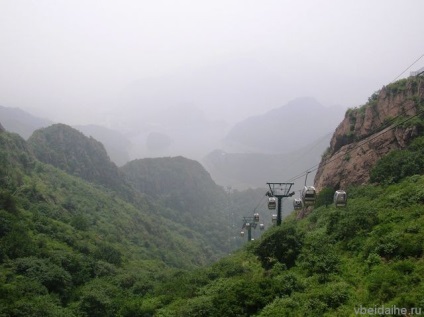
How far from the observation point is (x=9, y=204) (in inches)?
2030

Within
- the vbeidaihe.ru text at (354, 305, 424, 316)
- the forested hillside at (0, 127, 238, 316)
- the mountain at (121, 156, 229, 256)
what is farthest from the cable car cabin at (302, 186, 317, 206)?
the mountain at (121, 156, 229, 256)

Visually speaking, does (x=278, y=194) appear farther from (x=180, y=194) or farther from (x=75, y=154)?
(x=180, y=194)

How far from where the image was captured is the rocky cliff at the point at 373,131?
41656 millimetres

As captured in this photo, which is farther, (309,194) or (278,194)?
(278,194)

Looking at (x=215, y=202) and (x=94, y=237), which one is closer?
(x=94, y=237)

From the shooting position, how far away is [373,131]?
148 feet

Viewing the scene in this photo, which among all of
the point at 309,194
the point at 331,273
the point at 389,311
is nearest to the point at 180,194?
the point at 331,273

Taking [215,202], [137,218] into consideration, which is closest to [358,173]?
[137,218]

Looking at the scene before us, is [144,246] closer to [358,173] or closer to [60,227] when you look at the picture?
[60,227]

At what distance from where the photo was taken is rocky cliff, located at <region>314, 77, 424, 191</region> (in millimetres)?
41656

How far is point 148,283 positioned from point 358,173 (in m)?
26.1

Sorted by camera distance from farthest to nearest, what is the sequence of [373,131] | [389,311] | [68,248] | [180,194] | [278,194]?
[180,194], [68,248], [373,131], [278,194], [389,311]

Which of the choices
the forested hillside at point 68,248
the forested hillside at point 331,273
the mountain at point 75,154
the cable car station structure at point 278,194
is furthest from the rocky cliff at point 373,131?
the mountain at point 75,154

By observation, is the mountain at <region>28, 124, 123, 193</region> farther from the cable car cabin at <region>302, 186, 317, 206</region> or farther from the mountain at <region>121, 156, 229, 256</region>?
the cable car cabin at <region>302, 186, 317, 206</region>
